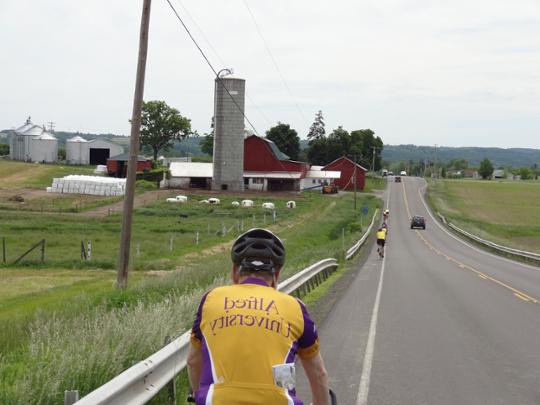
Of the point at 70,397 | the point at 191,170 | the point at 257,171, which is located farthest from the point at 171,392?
the point at 257,171

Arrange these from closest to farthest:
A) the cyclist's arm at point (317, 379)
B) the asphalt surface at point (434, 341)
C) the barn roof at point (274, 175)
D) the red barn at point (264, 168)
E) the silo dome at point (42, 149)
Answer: the cyclist's arm at point (317, 379) → the asphalt surface at point (434, 341) → the barn roof at point (274, 175) → the red barn at point (264, 168) → the silo dome at point (42, 149)

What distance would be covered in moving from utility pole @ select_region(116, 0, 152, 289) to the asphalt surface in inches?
213

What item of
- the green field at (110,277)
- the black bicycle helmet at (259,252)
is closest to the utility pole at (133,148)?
the green field at (110,277)

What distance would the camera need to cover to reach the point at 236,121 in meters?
88.1

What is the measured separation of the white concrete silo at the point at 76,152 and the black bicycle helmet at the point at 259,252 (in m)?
150

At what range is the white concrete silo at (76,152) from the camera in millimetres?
149000

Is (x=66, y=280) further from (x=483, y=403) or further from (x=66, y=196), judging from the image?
(x=66, y=196)

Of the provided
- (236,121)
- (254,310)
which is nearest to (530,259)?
(254,310)

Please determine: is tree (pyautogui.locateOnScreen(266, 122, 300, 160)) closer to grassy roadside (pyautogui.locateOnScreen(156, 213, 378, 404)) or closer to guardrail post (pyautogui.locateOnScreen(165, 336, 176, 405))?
grassy roadside (pyautogui.locateOnScreen(156, 213, 378, 404))

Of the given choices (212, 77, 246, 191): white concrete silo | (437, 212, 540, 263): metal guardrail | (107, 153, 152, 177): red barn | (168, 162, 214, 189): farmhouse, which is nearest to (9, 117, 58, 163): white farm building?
(107, 153, 152, 177): red barn

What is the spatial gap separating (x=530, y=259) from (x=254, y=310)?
3750 centimetres

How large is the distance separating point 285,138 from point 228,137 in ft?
219

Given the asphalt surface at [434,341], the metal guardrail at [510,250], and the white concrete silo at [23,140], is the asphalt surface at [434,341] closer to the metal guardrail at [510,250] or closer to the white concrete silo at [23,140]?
the metal guardrail at [510,250]

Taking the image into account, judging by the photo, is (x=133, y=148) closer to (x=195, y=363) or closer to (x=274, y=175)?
(x=195, y=363)
